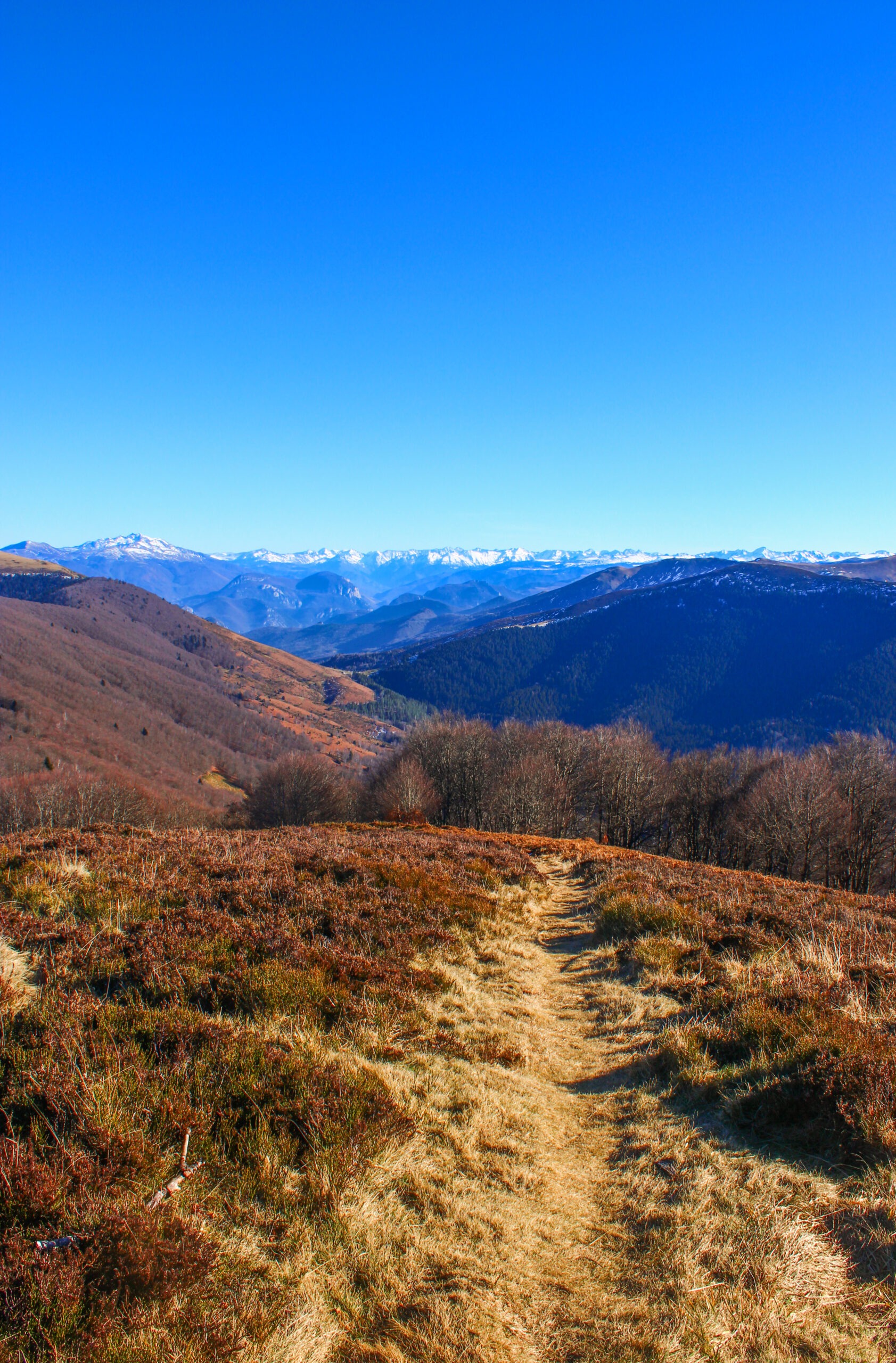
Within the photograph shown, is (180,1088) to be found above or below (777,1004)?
above

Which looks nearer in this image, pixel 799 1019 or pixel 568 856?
pixel 799 1019

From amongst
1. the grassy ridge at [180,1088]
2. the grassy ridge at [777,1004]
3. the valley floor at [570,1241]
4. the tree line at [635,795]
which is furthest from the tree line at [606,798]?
the valley floor at [570,1241]

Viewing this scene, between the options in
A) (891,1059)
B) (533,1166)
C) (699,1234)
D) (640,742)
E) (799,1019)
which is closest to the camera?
(699,1234)

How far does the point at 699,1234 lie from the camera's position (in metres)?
4.58

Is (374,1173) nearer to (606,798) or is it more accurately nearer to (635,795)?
(635,795)

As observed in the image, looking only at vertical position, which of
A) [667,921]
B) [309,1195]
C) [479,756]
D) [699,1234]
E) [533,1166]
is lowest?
[479,756]

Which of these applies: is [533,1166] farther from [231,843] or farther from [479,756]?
[479,756]

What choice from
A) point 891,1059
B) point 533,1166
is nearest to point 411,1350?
point 533,1166

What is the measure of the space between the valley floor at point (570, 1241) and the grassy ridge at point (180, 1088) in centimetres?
36

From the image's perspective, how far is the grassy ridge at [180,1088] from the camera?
346 centimetres

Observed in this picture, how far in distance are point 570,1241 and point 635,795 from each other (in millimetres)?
56869

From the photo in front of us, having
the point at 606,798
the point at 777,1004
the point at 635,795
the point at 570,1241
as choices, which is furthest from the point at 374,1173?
the point at 606,798

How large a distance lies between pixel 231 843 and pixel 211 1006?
8.64 metres

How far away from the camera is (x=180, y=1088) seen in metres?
5.20
